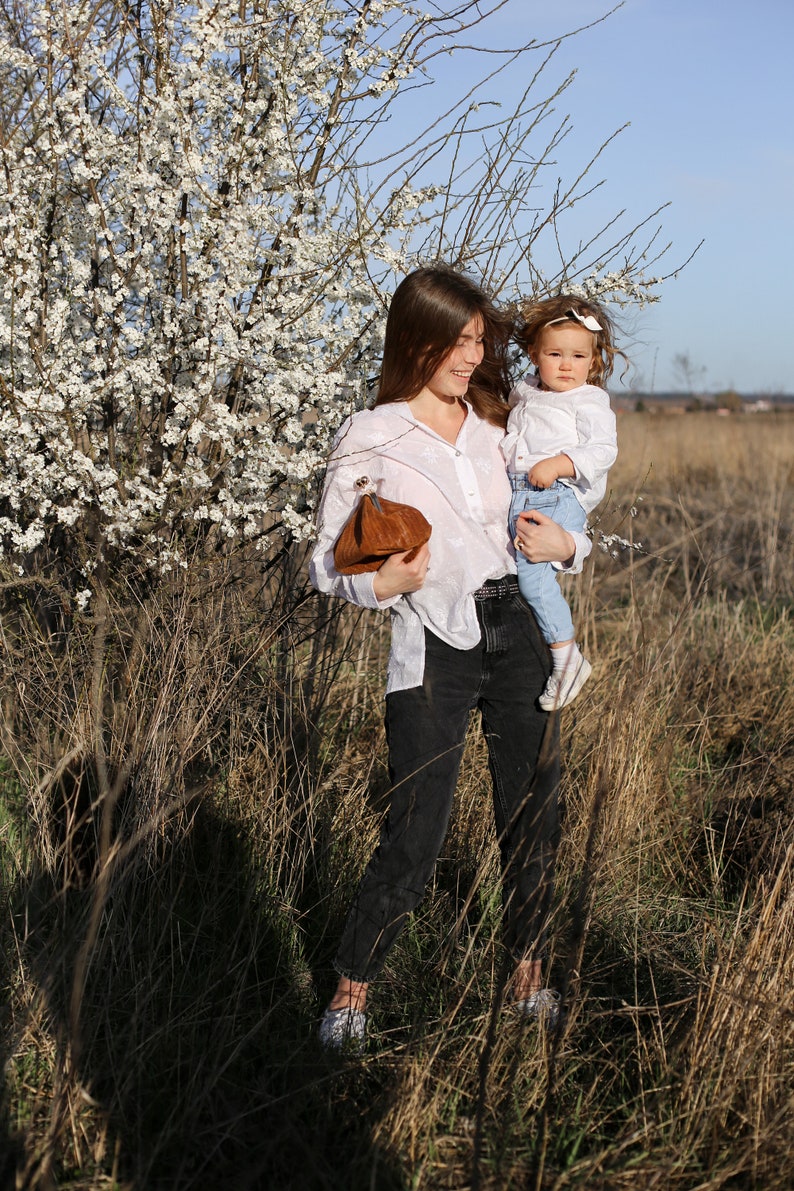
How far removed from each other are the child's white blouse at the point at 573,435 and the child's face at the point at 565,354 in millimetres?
35

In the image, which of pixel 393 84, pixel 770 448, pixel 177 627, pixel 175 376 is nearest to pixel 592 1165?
pixel 177 627

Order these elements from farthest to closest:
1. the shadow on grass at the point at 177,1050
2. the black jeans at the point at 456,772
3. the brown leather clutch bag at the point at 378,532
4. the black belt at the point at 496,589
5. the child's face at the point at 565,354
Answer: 1. the child's face at the point at 565,354
2. the black belt at the point at 496,589
3. the black jeans at the point at 456,772
4. the brown leather clutch bag at the point at 378,532
5. the shadow on grass at the point at 177,1050

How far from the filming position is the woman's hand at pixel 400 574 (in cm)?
257

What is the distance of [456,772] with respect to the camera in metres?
2.69

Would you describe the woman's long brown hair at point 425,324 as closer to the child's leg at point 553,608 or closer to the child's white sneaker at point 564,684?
the child's leg at point 553,608

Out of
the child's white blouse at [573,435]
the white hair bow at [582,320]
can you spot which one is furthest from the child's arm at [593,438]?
the white hair bow at [582,320]

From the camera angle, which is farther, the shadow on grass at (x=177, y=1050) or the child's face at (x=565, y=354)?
the child's face at (x=565, y=354)

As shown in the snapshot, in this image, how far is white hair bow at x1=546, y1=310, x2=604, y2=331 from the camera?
2791mm

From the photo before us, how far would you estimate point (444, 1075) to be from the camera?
2.48 metres

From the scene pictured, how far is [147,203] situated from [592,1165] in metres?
2.83

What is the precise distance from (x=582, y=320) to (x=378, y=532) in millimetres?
827

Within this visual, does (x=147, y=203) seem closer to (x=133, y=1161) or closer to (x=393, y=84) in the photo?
(x=393, y=84)

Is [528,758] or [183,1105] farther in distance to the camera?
[528,758]

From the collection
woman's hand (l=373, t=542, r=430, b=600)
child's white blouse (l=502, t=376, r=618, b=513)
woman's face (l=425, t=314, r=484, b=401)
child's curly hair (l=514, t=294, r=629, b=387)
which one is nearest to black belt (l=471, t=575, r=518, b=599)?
woman's hand (l=373, t=542, r=430, b=600)
